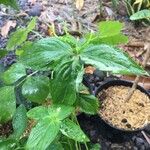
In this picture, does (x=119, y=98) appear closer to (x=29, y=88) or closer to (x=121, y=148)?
(x=121, y=148)

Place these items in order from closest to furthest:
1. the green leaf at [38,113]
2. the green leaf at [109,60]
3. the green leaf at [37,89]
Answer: the green leaf at [109,60]
the green leaf at [38,113]
the green leaf at [37,89]

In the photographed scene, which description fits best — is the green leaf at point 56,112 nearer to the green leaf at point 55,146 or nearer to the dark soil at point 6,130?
the green leaf at point 55,146

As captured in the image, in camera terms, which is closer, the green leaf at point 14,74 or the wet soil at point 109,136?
the green leaf at point 14,74

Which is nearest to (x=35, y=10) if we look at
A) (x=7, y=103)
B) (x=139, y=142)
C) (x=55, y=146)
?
(x=139, y=142)

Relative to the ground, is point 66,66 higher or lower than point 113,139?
higher

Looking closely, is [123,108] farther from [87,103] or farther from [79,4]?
[79,4]

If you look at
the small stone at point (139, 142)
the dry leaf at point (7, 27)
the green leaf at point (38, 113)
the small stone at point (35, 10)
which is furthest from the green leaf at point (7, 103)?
the small stone at point (35, 10)
